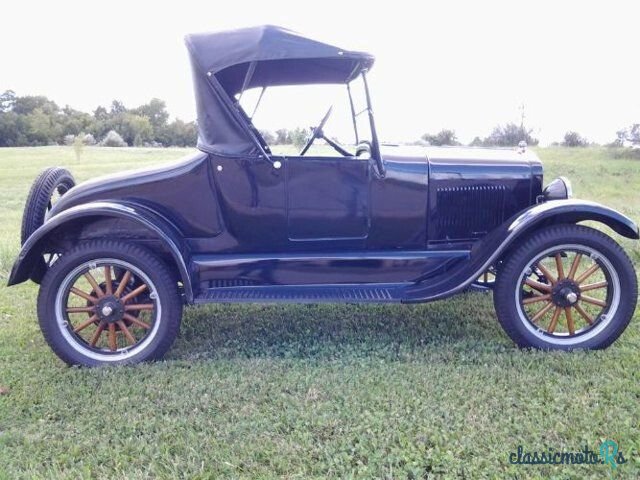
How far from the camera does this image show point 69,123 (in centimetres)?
1992

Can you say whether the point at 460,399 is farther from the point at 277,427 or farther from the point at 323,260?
the point at 323,260

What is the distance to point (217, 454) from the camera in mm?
2479

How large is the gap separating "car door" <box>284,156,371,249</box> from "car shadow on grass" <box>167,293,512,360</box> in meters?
0.65

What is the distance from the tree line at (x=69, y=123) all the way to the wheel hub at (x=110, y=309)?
12.9 meters

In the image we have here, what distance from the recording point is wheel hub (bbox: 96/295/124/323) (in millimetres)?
3430

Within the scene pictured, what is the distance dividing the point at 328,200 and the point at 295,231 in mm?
300

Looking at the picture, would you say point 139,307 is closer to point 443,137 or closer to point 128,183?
point 128,183

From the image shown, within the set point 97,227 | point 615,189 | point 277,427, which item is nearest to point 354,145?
point 97,227

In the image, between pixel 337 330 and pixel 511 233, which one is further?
pixel 337 330

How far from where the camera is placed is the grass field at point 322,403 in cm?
242

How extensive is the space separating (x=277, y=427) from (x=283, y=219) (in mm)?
1384

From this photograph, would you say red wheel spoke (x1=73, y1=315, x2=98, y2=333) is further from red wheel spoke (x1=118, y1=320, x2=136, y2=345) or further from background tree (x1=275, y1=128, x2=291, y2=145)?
background tree (x1=275, y1=128, x2=291, y2=145)

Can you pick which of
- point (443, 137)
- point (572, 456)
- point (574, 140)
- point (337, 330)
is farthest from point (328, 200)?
point (574, 140)

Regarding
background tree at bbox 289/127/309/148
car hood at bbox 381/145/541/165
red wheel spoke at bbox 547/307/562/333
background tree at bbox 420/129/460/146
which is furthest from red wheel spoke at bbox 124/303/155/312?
background tree at bbox 420/129/460/146
